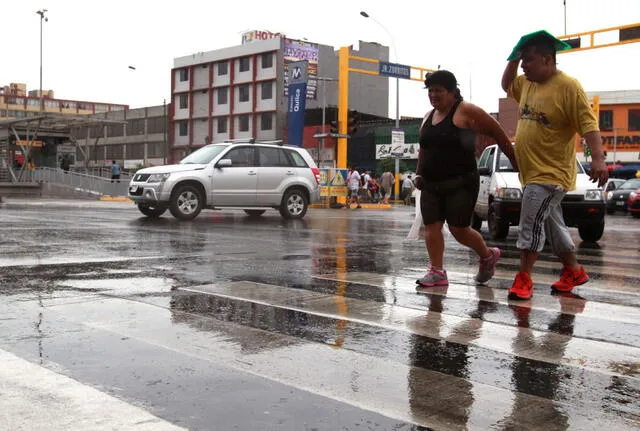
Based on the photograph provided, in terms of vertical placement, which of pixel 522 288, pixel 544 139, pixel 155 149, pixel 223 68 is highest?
pixel 223 68

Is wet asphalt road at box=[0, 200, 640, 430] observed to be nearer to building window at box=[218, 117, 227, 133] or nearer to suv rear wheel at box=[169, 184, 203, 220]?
suv rear wheel at box=[169, 184, 203, 220]

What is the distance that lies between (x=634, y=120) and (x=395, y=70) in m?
36.8

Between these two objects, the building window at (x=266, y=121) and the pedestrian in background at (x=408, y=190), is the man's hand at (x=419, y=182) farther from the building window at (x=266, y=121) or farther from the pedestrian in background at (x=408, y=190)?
the building window at (x=266, y=121)

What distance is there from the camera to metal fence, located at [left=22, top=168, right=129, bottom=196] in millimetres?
34906

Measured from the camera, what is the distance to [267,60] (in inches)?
2832

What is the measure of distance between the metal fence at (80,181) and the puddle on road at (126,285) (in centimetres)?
2980

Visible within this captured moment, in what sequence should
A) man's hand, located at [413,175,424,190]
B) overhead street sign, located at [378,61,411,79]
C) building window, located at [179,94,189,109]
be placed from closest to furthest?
1. man's hand, located at [413,175,424,190]
2. overhead street sign, located at [378,61,411,79]
3. building window, located at [179,94,189,109]

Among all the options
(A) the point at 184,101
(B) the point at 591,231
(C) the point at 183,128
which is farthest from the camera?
(A) the point at 184,101

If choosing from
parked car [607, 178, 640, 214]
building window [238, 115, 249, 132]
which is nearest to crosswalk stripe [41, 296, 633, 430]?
parked car [607, 178, 640, 214]

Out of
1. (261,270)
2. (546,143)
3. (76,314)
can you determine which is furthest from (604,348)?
(261,270)

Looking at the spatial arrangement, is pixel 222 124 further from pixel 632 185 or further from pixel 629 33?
pixel 629 33

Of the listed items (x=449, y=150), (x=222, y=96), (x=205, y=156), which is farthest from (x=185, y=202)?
(x=222, y=96)

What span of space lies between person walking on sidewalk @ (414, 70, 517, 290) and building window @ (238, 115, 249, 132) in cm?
6948

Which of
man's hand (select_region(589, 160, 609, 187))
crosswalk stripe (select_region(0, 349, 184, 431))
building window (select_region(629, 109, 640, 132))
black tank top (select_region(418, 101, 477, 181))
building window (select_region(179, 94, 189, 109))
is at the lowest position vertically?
crosswalk stripe (select_region(0, 349, 184, 431))
